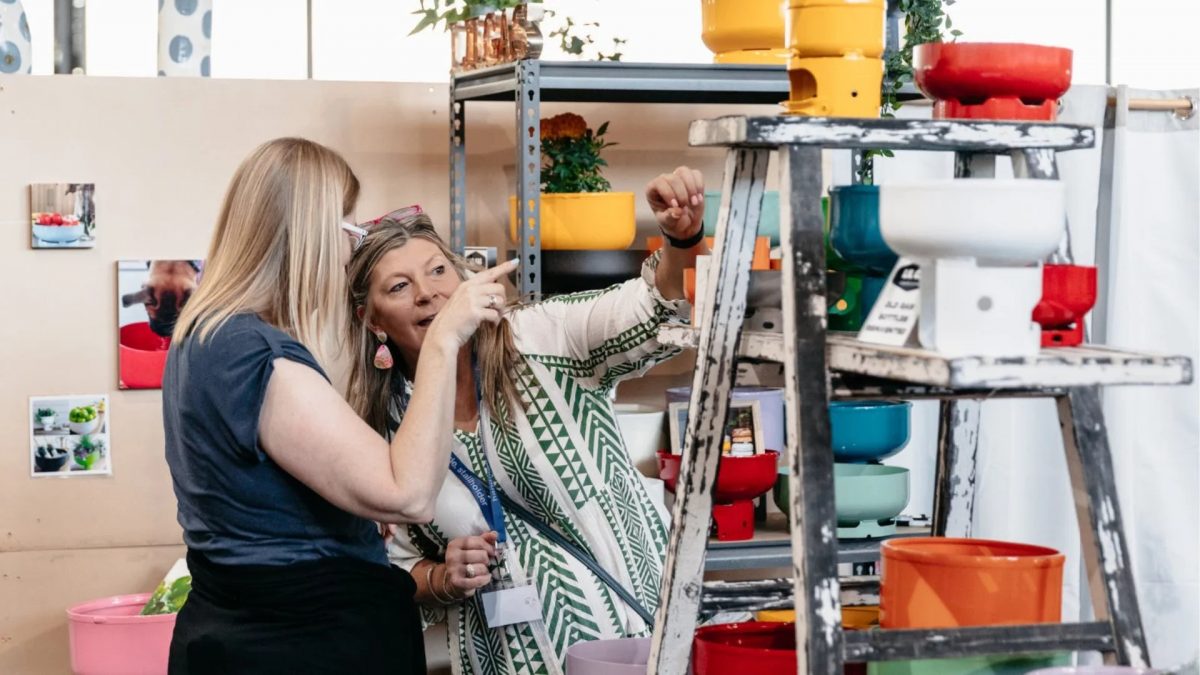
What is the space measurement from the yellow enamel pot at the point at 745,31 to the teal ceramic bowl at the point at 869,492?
31.9 inches

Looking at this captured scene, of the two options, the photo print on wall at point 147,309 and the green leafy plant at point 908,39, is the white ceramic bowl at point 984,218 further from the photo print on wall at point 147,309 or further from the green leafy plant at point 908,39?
the photo print on wall at point 147,309

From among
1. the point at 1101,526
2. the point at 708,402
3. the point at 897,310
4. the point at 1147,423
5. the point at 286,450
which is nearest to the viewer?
the point at 897,310

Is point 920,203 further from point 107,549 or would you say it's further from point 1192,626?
point 107,549

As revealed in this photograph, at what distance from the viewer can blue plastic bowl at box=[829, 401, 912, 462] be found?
8.57 ft

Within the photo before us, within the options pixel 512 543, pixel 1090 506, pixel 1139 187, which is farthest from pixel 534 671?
pixel 1139 187

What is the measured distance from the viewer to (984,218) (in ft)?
3.59

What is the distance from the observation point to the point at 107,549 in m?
2.99

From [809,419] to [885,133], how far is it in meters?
0.27

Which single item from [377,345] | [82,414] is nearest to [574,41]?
[377,345]

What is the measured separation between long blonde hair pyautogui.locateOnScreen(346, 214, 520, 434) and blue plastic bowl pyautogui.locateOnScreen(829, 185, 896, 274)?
103cm

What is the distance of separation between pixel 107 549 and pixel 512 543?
1.16 m

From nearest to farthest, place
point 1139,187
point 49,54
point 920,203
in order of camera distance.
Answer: point 920,203 < point 1139,187 < point 49,54

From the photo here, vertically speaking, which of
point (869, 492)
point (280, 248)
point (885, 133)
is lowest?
point (869, 492)

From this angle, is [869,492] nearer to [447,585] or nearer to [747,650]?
[447,585]
